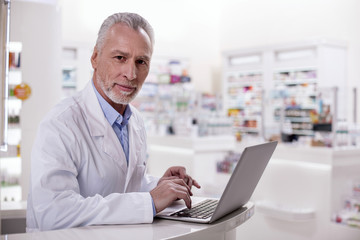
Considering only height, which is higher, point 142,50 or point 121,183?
point 142,50

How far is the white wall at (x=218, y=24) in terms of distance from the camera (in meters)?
9.27

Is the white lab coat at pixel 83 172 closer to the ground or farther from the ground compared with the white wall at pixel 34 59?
closer to the ground

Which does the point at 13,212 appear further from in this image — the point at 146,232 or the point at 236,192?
the point at 236,192

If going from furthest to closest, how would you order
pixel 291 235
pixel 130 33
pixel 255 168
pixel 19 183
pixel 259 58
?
pixel 259 58 < pixel 291 235 < pixel 19 183 < pixel 130 33 < pixel 255 168

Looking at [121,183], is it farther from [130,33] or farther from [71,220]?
[130,33]

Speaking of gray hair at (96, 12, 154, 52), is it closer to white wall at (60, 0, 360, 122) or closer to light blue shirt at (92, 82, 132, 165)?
light blue shirt at (92, 82, 132, 165)

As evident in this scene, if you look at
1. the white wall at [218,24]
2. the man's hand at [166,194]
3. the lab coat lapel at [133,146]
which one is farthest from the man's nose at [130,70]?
the white wall at [218,24]

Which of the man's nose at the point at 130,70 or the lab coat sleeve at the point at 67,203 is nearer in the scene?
the lab coat sleeve at the point at 67,203

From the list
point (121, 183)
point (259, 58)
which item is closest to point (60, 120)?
point (121, 183)

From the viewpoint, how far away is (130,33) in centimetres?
179

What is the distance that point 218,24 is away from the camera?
488 inches

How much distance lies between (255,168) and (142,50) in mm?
616

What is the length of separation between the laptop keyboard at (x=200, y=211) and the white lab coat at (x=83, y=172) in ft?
0.50

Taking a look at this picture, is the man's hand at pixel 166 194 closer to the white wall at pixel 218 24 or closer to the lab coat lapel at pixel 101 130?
the lab coat lapel at pixel 101 130
